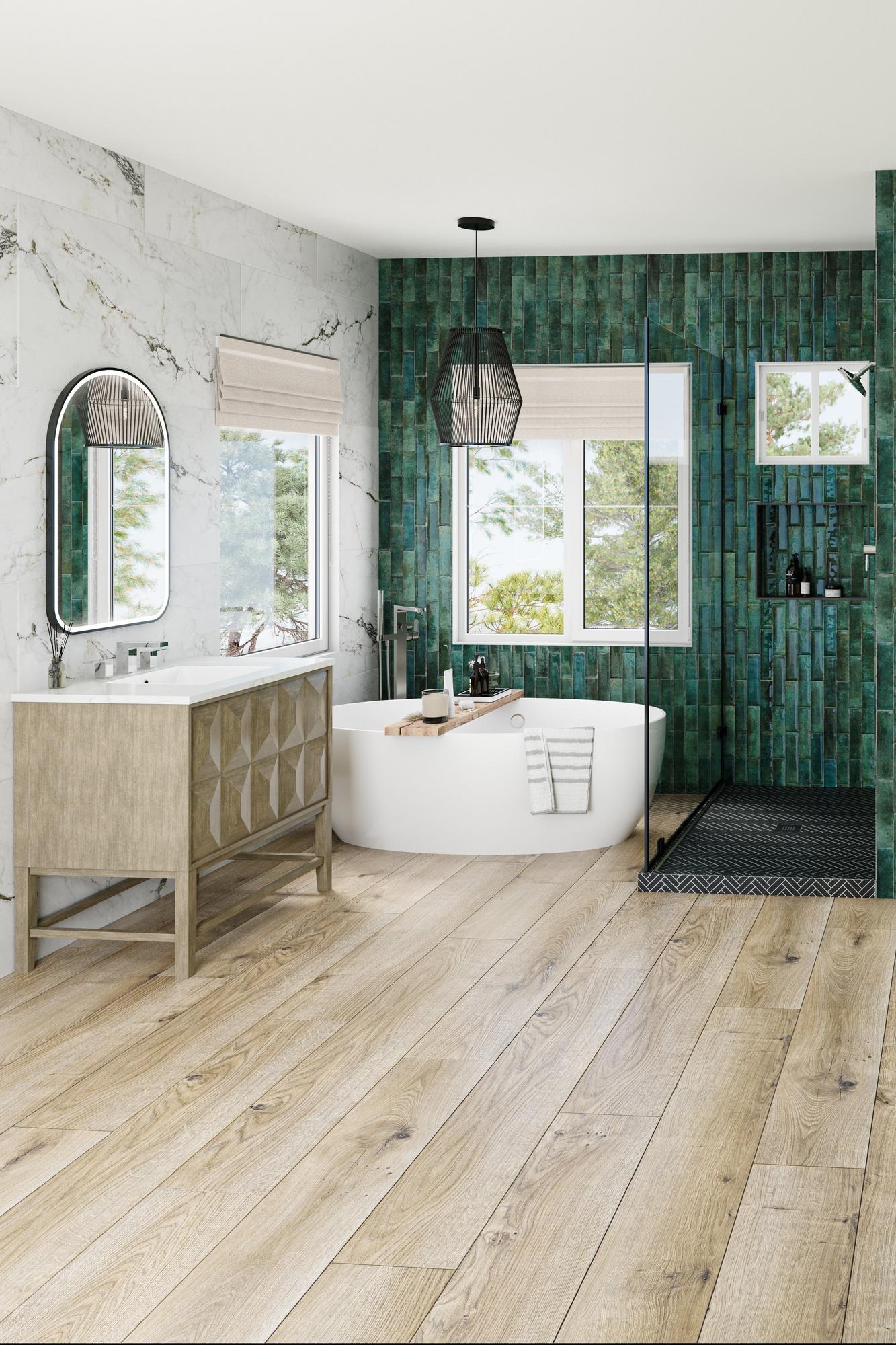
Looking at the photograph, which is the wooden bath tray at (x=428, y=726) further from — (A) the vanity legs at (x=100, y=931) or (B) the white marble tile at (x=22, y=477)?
(B) the white marble tile at (x=22, y=477)

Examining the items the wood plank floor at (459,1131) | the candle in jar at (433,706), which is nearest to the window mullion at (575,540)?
the candle in jar at (433,706)

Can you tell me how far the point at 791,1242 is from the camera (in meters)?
2.72

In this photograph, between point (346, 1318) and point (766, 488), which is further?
point (766, 488)

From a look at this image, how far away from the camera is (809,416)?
7.15m

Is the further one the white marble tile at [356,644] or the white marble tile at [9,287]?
the white marble tile at [356,644]

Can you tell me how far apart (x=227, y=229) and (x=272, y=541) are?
4.85 feet

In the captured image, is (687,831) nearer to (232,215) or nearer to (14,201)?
(232,215)

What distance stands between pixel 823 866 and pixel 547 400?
3.02 m

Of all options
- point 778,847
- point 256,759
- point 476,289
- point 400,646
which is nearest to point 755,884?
point 778,847

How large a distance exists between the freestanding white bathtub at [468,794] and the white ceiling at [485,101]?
2.26 metres

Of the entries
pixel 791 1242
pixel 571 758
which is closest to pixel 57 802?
pixel 571 758

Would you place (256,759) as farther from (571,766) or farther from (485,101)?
(485,101)

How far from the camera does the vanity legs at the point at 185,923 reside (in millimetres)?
4465

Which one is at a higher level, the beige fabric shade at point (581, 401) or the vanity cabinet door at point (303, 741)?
the beige fabric shade at point (581, 401)
